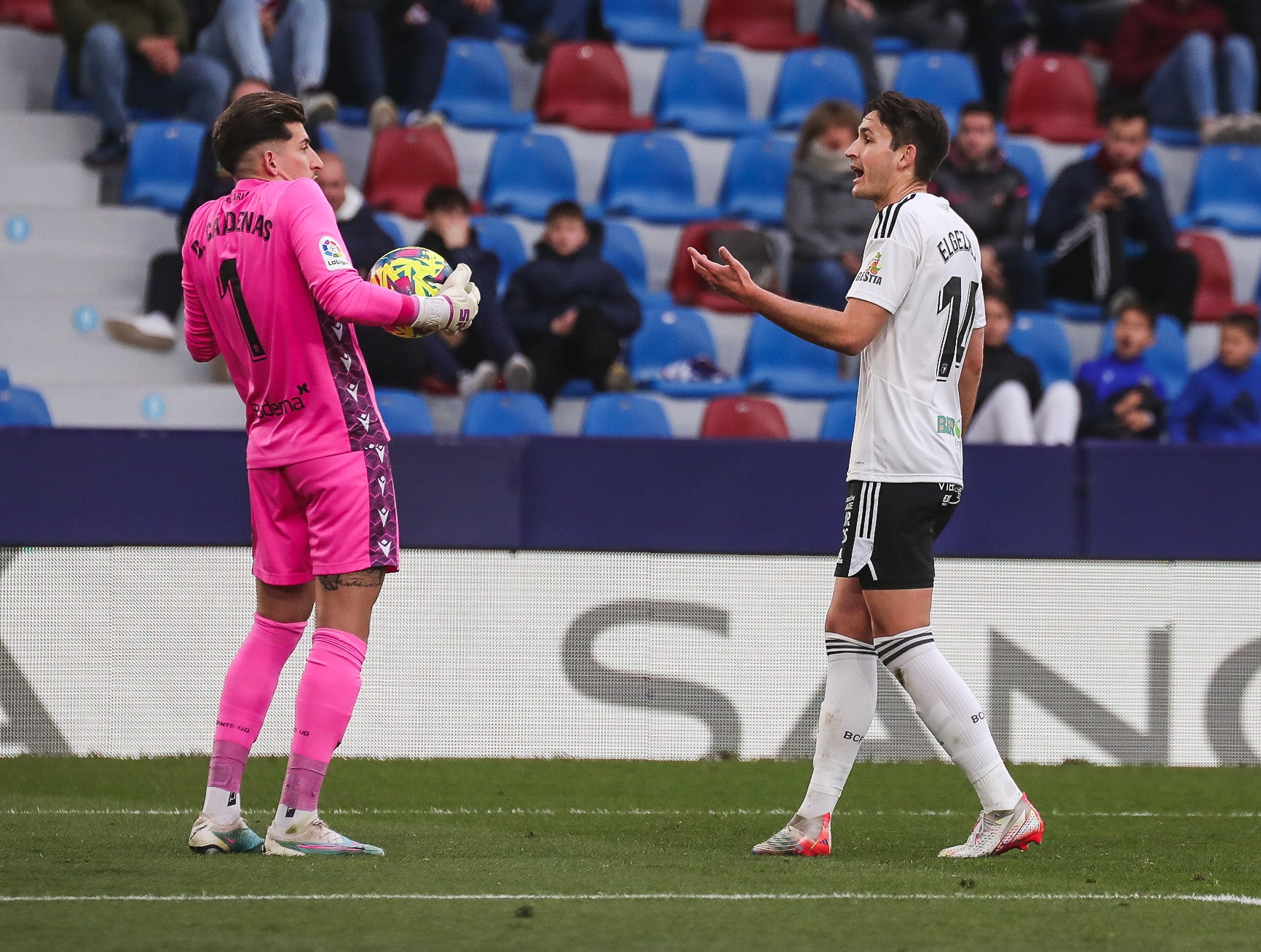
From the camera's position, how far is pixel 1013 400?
8172 millimetres

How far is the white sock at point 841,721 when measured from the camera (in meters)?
4.52

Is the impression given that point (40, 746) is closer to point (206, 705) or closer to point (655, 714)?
point (206, 705)

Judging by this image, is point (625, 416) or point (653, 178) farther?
point (653, 178)

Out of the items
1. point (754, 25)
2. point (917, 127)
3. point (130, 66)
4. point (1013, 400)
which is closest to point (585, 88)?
point (754, 25)

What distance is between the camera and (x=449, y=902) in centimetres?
372

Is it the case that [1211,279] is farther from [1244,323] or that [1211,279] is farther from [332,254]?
[332,254]

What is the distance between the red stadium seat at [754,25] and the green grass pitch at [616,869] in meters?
7.01

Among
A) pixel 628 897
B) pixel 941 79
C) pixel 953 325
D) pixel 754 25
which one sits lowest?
pixel 628 897

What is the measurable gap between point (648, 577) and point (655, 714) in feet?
1.85

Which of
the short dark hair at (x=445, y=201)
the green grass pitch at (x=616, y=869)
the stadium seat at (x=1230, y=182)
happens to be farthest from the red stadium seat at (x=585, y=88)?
the green grass pitch at (x=616, y=869)

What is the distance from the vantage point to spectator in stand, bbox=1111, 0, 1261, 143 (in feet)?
39.3

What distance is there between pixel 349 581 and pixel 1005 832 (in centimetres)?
178

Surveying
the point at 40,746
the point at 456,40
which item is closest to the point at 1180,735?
the point at 40,746

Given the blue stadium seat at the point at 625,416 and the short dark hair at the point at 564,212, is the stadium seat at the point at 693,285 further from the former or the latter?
the blue stadium seat at the point at 625,416
